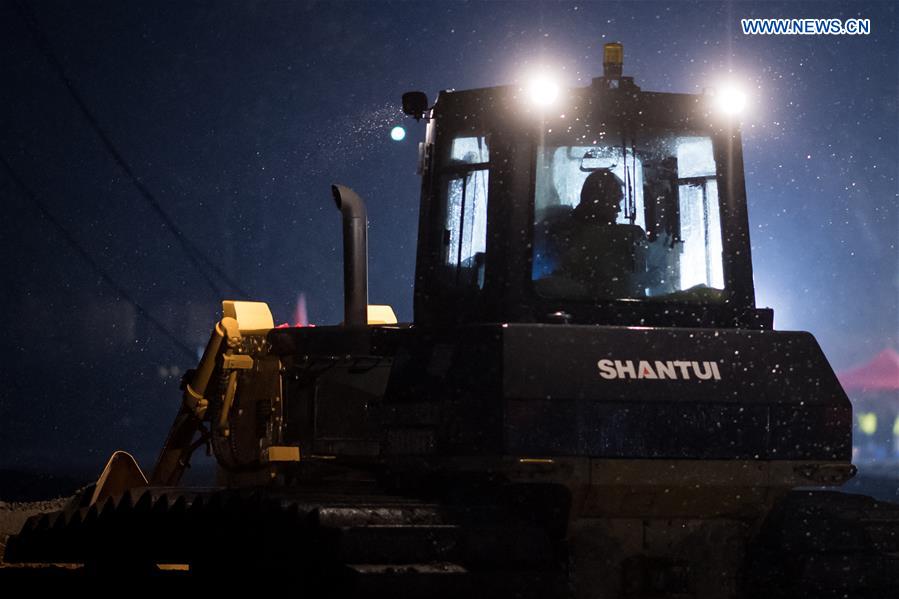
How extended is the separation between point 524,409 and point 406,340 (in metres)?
1.22

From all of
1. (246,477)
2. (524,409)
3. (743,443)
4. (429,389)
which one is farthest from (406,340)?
(246,477)

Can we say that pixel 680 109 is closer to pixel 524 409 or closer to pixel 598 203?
pixel 598 203

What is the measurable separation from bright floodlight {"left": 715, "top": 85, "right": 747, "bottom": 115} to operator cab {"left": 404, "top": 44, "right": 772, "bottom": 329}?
75 millimetres

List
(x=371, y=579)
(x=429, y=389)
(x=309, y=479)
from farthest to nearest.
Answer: (x=309, y=479), (x=429, y=389), (x=371, y=579)

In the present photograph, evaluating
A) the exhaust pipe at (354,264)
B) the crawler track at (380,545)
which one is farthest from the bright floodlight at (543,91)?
the crawler track at (380,545)

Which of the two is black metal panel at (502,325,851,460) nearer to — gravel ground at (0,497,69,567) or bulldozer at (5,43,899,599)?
bulldozer at (5,43,899,599)

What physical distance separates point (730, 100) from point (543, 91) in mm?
1189

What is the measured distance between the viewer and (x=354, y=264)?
9547 millimetres

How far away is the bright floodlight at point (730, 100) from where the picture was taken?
898cm

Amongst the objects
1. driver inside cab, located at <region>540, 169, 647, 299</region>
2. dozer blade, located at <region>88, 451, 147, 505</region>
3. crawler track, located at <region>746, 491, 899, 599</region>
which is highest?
driver inside cab, located at <region>540, 169, 647, 299</region>

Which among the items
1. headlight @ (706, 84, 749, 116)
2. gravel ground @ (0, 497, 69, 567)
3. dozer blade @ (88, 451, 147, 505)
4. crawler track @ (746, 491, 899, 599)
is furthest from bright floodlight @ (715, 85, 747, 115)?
gravel ground @ (0, 497, 69, 567)

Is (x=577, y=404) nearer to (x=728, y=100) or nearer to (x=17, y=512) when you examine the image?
(x=728, y=100)

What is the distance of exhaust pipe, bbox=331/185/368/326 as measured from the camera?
9547mm

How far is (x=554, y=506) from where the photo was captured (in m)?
8.05
